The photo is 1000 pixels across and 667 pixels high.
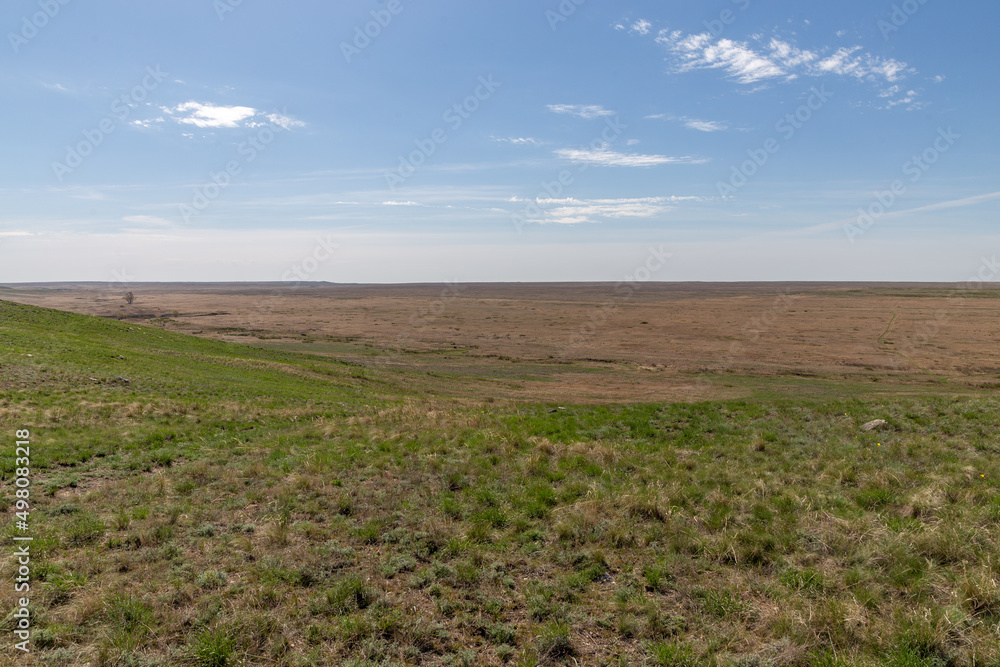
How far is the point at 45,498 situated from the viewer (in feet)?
30.9

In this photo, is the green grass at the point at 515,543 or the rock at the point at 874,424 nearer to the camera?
the green grass at the point at 515,543

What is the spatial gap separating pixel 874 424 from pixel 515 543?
1218 cm

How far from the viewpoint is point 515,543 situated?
7.93 meters

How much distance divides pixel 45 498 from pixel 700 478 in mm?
12638

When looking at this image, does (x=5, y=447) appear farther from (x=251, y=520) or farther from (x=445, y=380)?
(x=445, y=380)

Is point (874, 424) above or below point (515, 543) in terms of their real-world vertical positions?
above

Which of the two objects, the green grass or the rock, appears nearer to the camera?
the green grass

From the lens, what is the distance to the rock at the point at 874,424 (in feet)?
46.2

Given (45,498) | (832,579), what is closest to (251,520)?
(45,498)

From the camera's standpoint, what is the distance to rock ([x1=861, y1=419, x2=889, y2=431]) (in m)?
14.1

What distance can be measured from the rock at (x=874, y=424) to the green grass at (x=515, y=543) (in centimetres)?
25

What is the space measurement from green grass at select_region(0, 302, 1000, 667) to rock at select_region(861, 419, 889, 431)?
0.25 m

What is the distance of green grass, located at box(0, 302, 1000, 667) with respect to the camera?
5375 mm

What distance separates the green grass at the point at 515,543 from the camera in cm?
538
